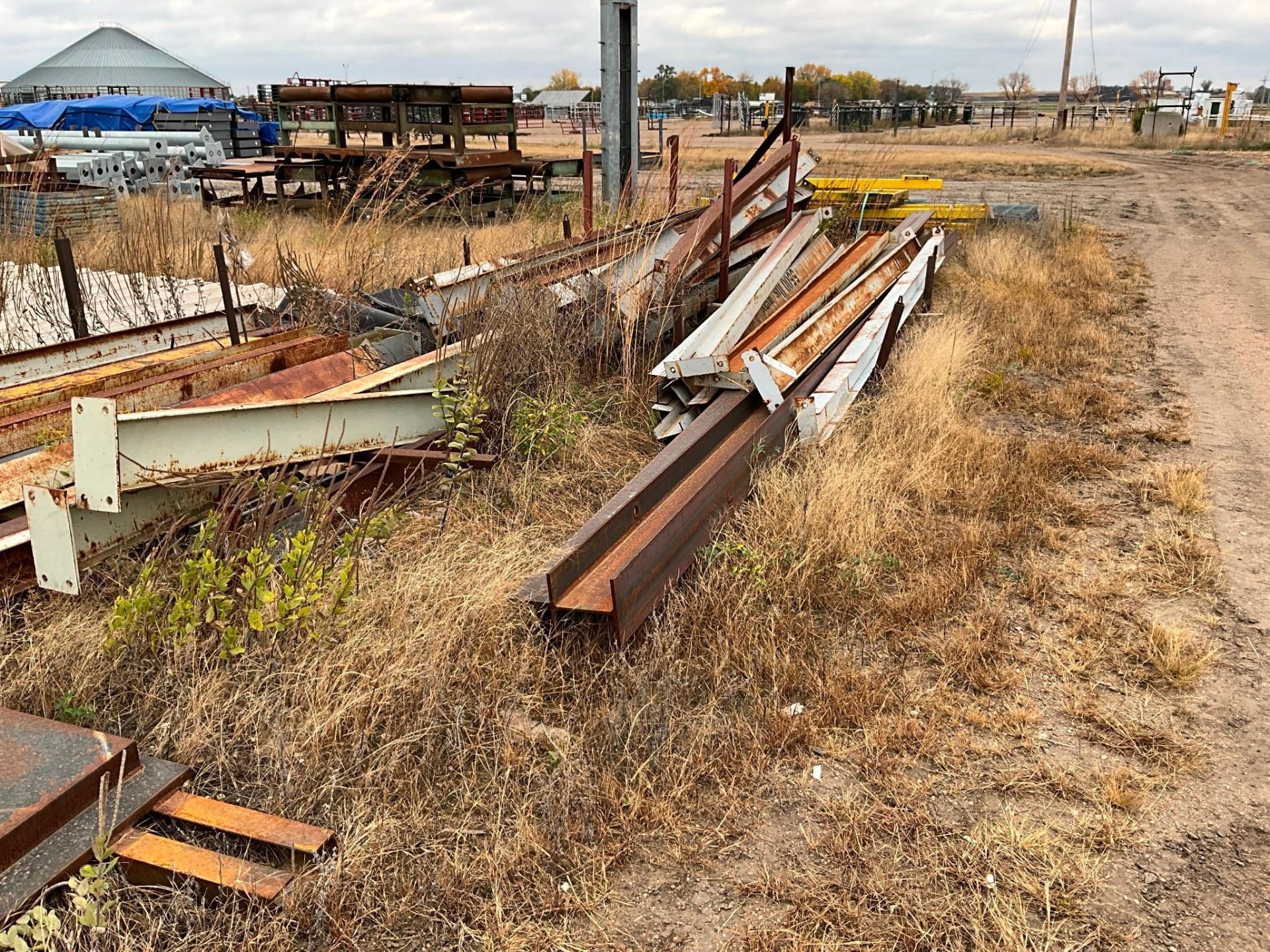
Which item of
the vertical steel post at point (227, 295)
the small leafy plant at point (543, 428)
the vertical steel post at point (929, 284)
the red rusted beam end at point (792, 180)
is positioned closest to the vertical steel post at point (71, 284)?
the vertical steel post at point (227, 295)

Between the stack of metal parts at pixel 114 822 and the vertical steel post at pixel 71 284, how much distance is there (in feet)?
11.8

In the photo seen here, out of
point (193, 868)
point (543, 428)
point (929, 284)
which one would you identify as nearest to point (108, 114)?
point (929, 284)

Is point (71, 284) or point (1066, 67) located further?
point (1066, 67)

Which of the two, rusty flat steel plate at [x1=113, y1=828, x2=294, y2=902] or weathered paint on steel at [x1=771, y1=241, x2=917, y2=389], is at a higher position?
weathered paint on steel at [x1=771, y1=241, x2=917, y2=389]

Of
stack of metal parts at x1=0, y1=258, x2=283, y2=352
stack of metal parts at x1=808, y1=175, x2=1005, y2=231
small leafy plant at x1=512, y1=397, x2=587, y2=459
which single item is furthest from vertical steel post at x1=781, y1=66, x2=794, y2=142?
stack of metal parts at x1=0, y1=258, x2=283, y2=352

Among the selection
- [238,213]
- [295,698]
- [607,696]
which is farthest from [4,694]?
[238,213]

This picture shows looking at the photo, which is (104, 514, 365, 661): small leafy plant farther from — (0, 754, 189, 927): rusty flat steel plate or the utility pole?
the utility pole

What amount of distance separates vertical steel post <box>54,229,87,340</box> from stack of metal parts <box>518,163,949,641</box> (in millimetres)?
3392

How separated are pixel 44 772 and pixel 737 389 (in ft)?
10.6

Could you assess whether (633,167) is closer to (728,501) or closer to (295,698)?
(728,501)

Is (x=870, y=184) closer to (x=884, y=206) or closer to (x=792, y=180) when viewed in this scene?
(x=884, y=206)

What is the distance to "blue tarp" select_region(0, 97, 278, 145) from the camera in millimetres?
26078

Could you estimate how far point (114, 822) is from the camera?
85.4 inches

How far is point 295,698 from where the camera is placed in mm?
2703
